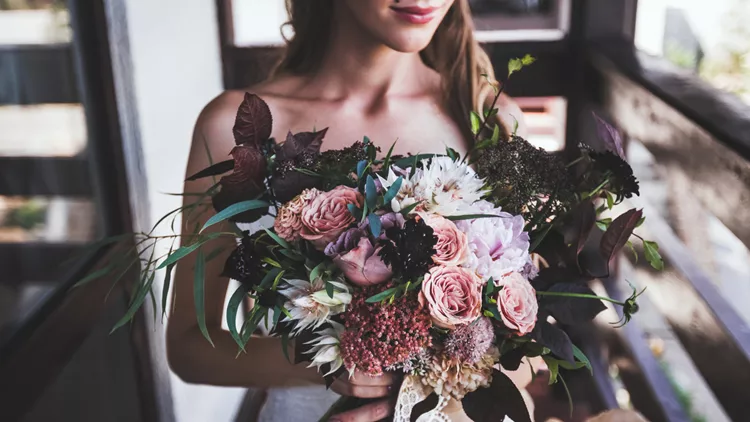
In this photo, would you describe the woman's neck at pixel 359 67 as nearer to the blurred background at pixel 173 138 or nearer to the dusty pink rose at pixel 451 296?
the blurred background at pixel 173 138

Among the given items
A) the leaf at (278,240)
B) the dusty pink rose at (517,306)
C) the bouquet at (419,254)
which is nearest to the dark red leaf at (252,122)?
the bouquet at (419,254)

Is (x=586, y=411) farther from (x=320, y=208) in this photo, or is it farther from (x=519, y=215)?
(x=320, y=208)

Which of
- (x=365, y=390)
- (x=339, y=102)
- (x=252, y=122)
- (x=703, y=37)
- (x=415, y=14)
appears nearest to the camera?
(x=252, y=122)

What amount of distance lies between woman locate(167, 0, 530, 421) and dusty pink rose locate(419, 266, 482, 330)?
0.45 m

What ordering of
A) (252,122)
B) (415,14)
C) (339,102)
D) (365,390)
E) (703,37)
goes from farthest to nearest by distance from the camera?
(703,37)
(339,102)
(415,14)
(365,390)
(252,122)

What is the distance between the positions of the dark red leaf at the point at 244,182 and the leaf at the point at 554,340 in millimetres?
349

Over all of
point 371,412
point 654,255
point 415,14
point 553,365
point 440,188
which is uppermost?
point 415,14

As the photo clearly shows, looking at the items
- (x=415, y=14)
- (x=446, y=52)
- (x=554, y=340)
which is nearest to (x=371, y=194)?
(x=554, y=340)

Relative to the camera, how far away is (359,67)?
118 centimetres

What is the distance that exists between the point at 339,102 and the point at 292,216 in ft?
1.72

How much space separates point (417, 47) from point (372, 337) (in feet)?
1.94

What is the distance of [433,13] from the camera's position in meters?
1.08

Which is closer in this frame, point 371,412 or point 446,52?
point 371,412

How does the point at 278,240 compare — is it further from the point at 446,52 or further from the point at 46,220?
the point at 446,52
